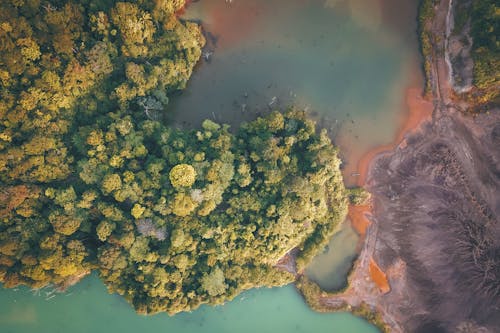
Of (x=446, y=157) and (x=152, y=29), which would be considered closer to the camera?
(x=152, y=29)

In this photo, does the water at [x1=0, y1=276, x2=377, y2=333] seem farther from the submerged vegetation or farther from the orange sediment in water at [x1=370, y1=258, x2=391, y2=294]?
the orange sediment in water at [x1=370, y1=258, x2=391, y2=294]

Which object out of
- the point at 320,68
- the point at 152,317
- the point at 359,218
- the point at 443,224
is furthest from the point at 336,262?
the point at 320,68

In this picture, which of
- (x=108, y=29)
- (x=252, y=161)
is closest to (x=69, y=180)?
(x=108, y=29)

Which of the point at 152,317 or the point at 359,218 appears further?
the point at 359,218

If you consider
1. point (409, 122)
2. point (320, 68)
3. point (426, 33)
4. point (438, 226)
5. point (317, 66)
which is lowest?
point (438, 226)

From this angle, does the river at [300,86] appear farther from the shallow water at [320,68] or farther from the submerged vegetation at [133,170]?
the submerged vegetation at [133,170]

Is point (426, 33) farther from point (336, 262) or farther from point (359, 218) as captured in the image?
point (336, 262)

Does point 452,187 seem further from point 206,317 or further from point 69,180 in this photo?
point 69,180
